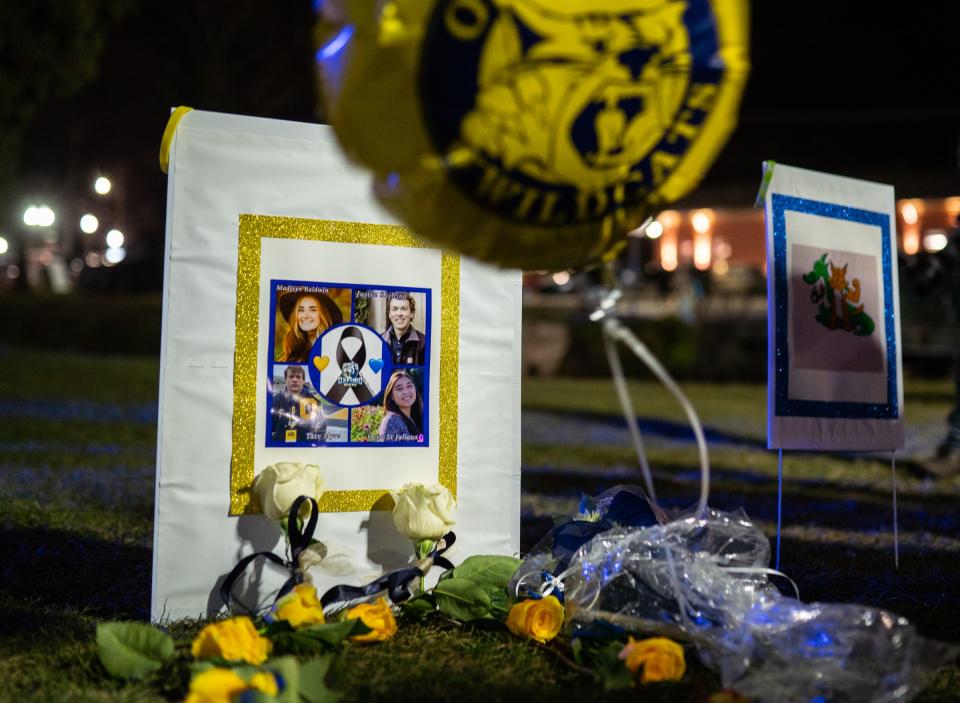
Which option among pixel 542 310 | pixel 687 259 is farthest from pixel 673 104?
pixel 687 259

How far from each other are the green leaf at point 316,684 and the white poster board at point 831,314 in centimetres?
172

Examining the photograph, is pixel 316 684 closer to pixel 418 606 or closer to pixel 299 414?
pixel 418 606

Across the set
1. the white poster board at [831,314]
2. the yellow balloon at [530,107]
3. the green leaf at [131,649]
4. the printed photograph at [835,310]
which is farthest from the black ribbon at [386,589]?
the printed photograph at [835,310]

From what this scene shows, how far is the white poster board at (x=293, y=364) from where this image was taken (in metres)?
2.26

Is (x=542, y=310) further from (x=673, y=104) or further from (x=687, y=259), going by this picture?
(x=673, y=104)

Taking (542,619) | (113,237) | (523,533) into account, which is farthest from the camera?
(113,237)

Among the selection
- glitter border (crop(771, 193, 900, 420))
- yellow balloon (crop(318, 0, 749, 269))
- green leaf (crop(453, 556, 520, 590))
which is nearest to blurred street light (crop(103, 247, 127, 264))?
glitter border (crop(771, 193, 900, 420))

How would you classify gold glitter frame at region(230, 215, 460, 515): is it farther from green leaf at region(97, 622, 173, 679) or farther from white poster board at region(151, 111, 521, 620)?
green leaf at region(97, 622, 173, 679)

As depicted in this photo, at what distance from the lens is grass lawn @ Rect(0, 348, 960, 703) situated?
184 centimetres

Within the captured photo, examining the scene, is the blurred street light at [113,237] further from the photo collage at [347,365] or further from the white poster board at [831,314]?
the white poster board at [831,314]

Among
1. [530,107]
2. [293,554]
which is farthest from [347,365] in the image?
[530,107]

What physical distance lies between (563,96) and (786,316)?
1.68 m

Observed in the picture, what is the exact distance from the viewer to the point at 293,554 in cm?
222

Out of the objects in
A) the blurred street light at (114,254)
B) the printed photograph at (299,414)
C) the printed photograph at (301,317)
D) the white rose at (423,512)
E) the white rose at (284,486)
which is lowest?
the white rose at (423,512)
